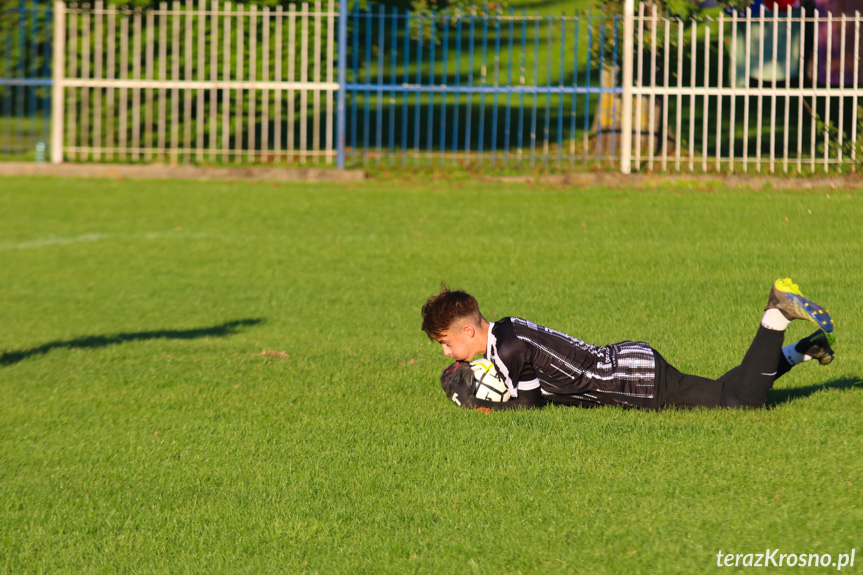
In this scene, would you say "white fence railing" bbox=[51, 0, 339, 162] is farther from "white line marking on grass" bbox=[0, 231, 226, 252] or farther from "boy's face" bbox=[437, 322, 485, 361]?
"boy's face" bbox=[437, 322, 485, 361]

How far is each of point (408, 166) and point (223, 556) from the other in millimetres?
11563

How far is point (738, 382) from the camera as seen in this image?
5.11 m

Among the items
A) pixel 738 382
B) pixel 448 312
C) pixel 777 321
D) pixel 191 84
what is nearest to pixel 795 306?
pixel 777 321

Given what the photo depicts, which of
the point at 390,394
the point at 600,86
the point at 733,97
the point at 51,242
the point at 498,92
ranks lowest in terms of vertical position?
the point at 390,394

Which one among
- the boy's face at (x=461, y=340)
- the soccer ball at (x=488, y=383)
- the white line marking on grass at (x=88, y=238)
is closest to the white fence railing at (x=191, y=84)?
the white line marking on grass at (x=88, y=238)

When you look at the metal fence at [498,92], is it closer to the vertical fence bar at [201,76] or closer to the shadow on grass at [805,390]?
the vertical fence bar at [201,76]

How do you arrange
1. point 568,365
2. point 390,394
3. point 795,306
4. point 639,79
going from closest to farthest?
point 795,306, point 568,365, point 390,394, point 639,79

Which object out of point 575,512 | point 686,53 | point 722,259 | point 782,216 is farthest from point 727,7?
point 575,512

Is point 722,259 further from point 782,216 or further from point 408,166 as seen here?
point 408,166

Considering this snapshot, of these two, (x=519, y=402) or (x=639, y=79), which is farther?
(x=639, y=79)

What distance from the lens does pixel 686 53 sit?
53.5 feet

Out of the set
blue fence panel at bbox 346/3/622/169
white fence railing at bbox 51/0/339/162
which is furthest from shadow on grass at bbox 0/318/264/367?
white fence railing at bbox 51/0/339/162

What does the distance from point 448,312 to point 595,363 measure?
872mm

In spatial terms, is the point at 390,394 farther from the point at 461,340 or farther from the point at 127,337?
the point at 127,337
